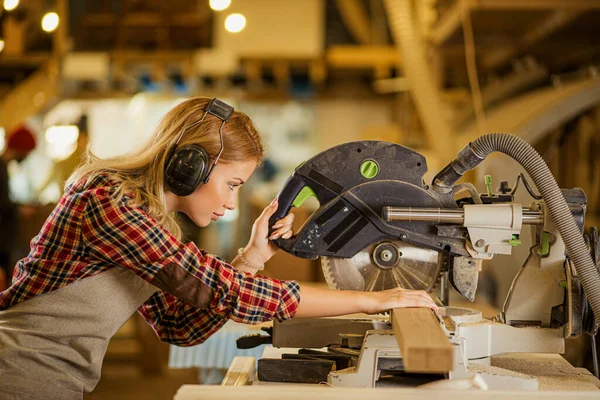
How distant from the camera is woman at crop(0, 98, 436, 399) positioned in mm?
1646

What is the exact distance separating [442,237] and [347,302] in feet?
0.95

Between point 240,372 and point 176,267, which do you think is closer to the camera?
point 176,267

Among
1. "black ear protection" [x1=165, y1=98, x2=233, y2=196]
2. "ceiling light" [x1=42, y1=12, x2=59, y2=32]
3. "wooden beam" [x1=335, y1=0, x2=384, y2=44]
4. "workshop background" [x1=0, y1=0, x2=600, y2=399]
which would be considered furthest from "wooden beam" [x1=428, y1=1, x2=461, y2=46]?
"wooden beam" [x1=335, y1=0, x2=384, y2=44]

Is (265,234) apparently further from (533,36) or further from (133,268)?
(533,36)

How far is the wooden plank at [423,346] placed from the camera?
1.26 metres

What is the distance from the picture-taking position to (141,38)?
7.32 m

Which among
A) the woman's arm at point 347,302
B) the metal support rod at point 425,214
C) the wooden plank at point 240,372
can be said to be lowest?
the wooden plank at point 240,372

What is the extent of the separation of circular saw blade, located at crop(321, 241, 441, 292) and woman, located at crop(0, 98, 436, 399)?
140 millimetres

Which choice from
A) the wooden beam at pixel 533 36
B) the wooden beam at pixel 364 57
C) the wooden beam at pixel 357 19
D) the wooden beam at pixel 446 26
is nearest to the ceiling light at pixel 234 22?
the wooden beam at pixel 446 26

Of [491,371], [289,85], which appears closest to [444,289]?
[491,371]

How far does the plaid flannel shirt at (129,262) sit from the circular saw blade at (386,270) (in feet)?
0.63

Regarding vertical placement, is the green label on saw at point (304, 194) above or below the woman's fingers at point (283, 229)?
above

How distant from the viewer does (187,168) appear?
1.76m

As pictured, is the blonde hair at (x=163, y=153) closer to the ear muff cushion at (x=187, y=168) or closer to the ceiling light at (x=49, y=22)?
the ear muff cushion at (x=187, y=168)
